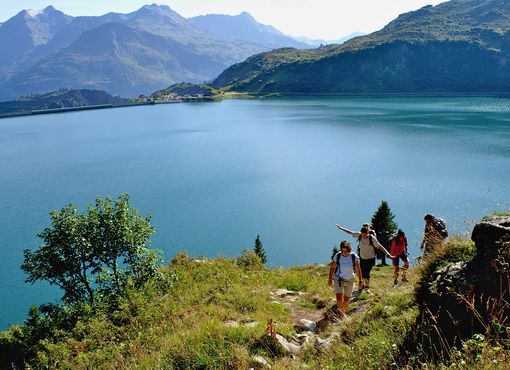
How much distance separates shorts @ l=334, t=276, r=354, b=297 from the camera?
33.4ft

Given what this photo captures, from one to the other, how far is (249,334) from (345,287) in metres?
3.36

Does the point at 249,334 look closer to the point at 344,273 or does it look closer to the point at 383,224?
the point at 344,273

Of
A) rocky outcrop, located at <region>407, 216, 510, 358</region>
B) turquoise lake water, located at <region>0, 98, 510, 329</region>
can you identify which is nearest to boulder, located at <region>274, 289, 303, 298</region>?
turquoise lake water, located at <region>0, 98, 510, 329</region>

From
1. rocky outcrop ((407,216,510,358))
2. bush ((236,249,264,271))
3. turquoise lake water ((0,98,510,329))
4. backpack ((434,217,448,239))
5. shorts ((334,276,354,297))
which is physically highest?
rocky outcrop ((407,216,510,358))

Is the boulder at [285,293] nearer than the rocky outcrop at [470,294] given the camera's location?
No

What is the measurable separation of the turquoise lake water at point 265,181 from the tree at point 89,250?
13.9 metres

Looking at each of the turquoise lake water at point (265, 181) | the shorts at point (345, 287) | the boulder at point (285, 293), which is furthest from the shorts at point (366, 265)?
the shorts at point (345, 287)

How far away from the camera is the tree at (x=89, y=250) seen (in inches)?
750

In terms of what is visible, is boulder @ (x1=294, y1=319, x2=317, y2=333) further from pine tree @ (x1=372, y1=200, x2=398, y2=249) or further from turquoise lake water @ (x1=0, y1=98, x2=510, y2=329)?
pine tree @ (x1=372, y1=200, x2=398, y2=249)

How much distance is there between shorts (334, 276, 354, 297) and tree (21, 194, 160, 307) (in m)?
10.7

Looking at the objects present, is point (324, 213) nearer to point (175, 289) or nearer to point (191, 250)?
point (191, 250)

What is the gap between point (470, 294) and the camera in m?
5.49

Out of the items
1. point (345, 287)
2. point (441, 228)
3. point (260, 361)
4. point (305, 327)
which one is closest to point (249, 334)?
point (260, 361)

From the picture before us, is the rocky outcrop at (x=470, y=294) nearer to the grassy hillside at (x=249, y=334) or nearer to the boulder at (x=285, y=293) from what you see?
the grassy hillside at (x=249, y=334)
